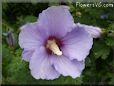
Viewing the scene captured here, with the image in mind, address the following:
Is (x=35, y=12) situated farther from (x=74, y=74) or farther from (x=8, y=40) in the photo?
(x=74, y=74)

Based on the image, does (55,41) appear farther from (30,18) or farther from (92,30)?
(30,18)

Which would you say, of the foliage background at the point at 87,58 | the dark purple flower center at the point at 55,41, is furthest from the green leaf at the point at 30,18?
the dark purple flower center at the point at 55,41

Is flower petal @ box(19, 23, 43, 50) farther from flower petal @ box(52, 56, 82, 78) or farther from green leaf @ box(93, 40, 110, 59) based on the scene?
green leaf @ box(93, 40, 110, 59)

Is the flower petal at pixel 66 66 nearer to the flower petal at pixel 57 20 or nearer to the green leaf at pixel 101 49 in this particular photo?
the flower petal at pixel 57 20

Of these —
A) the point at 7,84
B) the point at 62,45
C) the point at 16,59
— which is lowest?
the point at 7,84

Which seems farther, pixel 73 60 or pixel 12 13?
pixel 12 13

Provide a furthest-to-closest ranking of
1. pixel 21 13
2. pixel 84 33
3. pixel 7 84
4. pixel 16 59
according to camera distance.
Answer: pixel 21 13, pixel 7 84, pixel 16 59, pixel 84 33

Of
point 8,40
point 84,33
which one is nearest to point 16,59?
point 8,40
